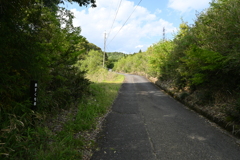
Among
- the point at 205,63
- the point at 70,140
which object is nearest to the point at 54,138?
the point at 70,140

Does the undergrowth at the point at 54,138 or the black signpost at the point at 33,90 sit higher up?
the black signpost at the point at 33,90

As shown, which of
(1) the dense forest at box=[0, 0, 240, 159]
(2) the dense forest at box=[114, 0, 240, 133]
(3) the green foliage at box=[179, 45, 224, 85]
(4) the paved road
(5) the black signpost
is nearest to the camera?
(1) the dense forest at box=[0, 0, 240, 159]

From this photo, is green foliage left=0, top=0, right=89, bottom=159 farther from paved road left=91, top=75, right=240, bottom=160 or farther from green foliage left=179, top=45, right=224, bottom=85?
green foliage left=179, top=45, right=224, bottom=85

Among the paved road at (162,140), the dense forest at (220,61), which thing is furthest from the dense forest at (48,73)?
the paved road at (162,140)

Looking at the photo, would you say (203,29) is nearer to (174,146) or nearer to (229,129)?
(229,129)

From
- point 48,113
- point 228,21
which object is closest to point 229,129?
A: point 228,21

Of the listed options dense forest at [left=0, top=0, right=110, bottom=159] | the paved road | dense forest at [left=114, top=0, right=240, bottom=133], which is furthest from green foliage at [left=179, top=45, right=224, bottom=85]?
dense forest at [left=0, top=0, right=110, bottom=159]

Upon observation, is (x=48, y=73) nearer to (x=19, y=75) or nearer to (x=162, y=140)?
(x=19, y=75)

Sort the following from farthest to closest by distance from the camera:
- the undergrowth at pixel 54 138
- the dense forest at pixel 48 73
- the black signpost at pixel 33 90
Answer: the black signpost at pixel 33 90 → the dense forest at pixel 48 73 → the undergrowth at pixel 54 138

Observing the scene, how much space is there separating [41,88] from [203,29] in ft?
25.5

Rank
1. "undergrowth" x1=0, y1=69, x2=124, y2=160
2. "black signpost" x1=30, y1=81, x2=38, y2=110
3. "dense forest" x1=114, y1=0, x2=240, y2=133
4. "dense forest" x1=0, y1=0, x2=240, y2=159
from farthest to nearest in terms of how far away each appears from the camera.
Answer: "dense forest" x1=114, y1=0, x2=240, y2=133, "black signpost" x1=30, y1=81, x2=38, y2=110, "dense forest" x1=0, y1=0, x2=240, y2=159, "undergrowth" x1=0, y1=69, x2=124, y2=160

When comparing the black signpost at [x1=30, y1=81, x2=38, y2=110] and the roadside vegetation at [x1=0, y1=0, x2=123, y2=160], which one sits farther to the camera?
the black signpost at [x1=30, y1=81, x2=38, y2=110]

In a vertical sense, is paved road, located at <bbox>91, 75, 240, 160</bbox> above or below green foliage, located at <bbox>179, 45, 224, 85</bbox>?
below

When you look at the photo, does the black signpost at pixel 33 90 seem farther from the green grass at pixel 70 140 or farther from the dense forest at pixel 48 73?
the green grass at pixel 70 140
